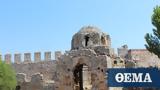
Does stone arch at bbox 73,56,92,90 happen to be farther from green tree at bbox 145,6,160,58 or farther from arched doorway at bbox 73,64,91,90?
green tree at bbox 145,6,160,58

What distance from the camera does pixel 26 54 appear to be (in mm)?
51969

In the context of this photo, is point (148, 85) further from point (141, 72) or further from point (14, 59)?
point (14, 59)

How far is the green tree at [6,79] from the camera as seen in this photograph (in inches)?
1686

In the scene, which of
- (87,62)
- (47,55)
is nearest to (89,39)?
(87,62)

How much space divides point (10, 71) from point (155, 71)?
2319 cm

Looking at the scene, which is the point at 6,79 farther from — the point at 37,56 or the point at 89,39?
the point at 37,56

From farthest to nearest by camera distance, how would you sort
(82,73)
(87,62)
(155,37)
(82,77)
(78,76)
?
1. (78,76)
2. (82,77)
3. (82,73)
4. (87,62)
5. (155,37)

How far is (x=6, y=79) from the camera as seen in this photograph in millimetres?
43312

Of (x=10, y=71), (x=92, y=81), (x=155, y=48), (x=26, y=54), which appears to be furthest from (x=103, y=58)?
(x=26, y=54)

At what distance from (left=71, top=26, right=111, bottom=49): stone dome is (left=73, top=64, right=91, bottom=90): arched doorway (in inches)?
53.9

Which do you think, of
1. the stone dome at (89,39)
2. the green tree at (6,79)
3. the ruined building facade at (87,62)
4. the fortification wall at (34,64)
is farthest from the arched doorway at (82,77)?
the fortification wall at (34,64)

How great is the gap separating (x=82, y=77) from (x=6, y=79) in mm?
7967

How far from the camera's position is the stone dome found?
3797cm

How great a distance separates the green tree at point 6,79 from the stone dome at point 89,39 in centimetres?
708
